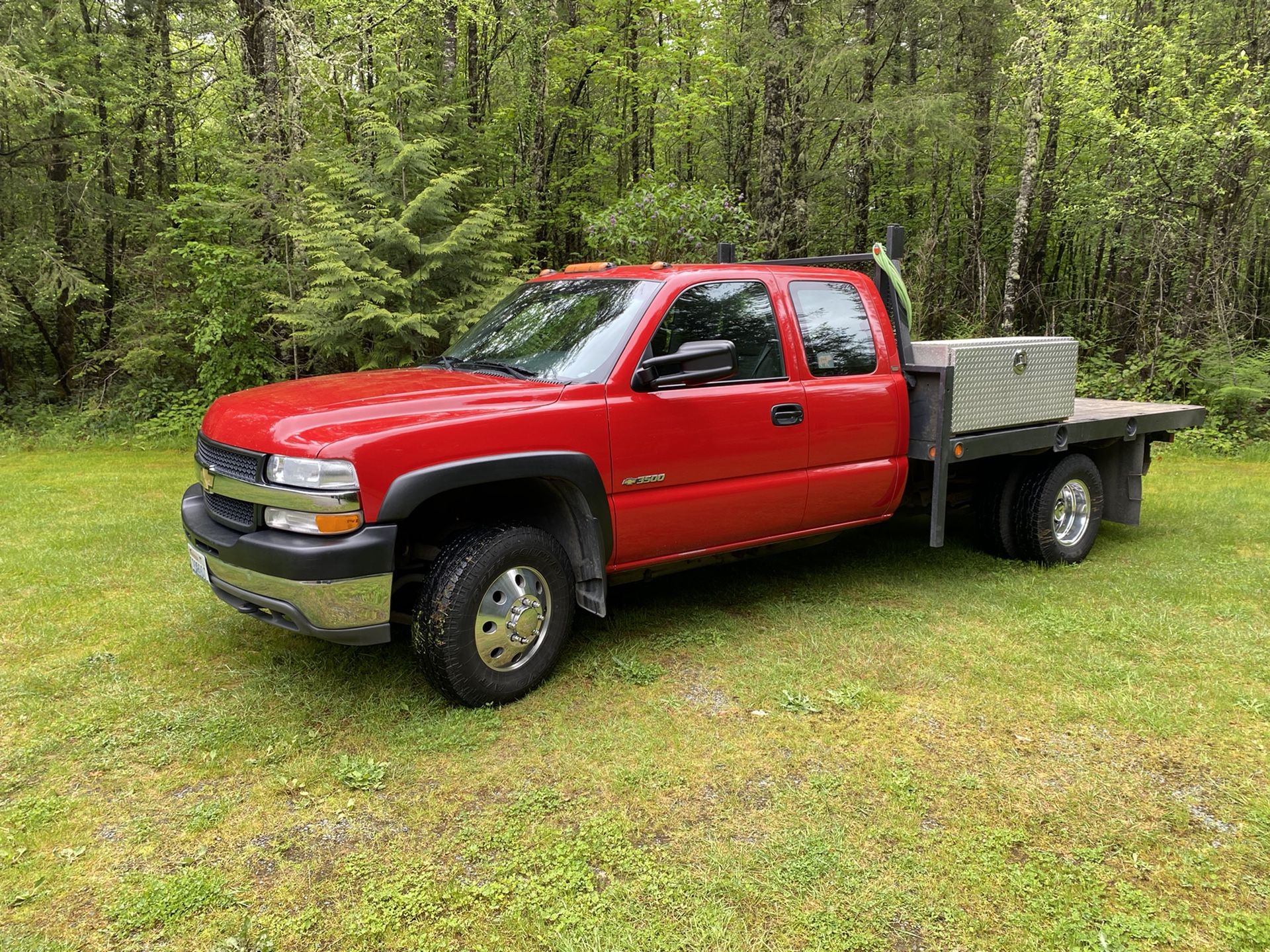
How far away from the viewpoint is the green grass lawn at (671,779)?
2.53 metres

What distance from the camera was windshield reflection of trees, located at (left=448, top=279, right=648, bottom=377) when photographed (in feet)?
13.7

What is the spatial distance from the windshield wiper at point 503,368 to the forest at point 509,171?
5.15 meters

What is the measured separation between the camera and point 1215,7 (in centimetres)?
1595

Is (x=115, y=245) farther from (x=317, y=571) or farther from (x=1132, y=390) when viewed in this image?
(x=1132, y=390)

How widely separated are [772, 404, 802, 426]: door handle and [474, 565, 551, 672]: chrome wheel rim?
5.10ft

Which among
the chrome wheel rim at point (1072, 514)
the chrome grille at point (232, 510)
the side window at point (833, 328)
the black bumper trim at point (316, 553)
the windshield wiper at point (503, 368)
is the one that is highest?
the side window at point (833, 328)

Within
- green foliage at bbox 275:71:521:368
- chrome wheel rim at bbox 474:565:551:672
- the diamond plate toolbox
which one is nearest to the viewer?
chrome wheel rim at bbox 474:565:551:672

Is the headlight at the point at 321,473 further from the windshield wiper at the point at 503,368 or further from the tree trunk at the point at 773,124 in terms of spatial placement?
the tree trunk at the point at 773,124

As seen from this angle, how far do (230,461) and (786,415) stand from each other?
2732mm

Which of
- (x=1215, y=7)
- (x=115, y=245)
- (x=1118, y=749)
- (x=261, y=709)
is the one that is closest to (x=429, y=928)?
(x=261, y=709)

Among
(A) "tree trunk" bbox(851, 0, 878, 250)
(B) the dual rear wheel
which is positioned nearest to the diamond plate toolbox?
(B) the dual rear wheel

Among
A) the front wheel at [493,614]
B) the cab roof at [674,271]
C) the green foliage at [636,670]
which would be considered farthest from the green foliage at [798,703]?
the cab roof at [674,271]

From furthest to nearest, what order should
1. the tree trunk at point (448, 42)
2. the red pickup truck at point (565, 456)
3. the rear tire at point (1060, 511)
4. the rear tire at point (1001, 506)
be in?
the tree trunk at point (448, 42) < the rear tire at point (1001, 506) < the rear tire at point (1060, 511) < the red pickup truck at point (565, 456)

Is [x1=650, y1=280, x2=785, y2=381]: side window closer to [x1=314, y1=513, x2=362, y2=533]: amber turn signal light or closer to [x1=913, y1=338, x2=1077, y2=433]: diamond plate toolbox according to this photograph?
[x1=913, y1=338, x2=1077, y2=433]: diamond plate toolbox
